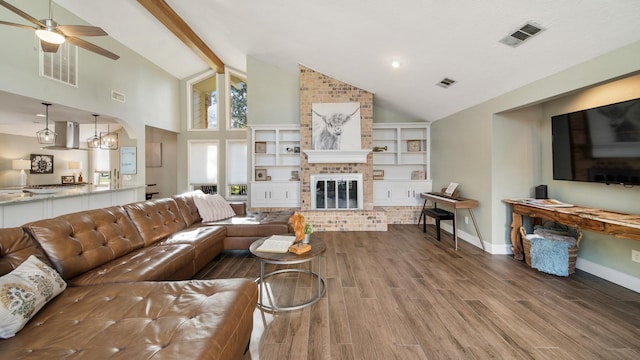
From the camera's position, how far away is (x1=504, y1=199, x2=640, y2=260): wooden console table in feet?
7.26

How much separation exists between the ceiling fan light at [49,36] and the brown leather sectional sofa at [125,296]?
1.85m

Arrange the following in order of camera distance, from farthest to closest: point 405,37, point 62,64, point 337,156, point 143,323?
point 337,156 → point 62,64 → point 405,37 → point 143,323

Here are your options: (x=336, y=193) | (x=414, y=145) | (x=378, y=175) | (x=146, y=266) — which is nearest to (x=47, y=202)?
(x=146, y=266)

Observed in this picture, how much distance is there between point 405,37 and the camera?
3.16m

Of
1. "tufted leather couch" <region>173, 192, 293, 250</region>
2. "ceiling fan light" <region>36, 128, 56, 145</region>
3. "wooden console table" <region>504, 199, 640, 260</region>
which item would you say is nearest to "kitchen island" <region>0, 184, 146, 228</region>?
"ceiling fan light" <region>36, 128, 56, 145</region>

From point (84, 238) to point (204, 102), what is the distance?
6490mm

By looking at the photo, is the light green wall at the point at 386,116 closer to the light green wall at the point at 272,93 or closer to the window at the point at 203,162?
the light green wall at the point at 272,93

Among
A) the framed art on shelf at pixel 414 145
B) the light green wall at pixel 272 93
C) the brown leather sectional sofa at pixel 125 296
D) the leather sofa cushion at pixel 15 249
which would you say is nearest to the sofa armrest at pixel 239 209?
the brown leather sectional sofa at pixel 125 296

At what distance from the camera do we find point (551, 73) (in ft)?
8.98

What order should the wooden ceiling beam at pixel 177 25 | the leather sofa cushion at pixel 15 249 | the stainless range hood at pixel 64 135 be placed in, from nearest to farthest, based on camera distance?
1. the leather sofa cushion at pixel 15 249
2. the wooden ceiling beam at pixel 177 25
3. the stainless range hood at pixel 64 135

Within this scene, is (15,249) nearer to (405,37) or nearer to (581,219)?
(405,37)

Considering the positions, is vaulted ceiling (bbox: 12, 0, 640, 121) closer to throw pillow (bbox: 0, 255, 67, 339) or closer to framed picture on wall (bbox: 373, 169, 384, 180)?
framed picture on wall (bbox: 373, 169, 384, 180)

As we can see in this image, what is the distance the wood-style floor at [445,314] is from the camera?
173 cm

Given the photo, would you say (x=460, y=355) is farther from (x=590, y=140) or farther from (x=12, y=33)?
(x=12, y=33)
